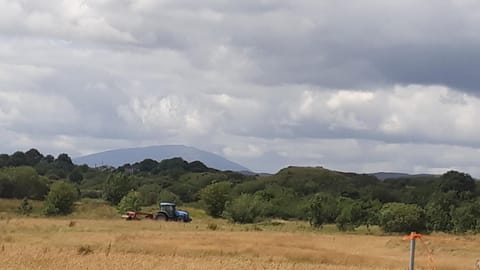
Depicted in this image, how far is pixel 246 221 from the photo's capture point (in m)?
90.5

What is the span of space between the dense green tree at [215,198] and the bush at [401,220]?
87.6 ft

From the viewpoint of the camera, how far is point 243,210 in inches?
3575

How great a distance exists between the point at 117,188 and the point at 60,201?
22938mm

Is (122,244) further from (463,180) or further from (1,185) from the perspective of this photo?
(463,180)

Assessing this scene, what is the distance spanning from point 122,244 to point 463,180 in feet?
413

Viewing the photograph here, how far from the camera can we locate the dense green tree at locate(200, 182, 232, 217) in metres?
102

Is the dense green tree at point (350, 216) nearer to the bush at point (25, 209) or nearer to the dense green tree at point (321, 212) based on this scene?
the dense green tree at point (321, 212)

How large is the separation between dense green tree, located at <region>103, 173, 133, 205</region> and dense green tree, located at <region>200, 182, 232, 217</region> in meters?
15.7

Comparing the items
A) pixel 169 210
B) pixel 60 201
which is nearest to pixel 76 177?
pixel 60 201

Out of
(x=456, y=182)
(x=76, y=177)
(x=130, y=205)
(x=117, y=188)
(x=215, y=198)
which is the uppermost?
(x=456, y=182)

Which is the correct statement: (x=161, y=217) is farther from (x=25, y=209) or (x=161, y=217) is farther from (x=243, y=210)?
(x=25, y=209)

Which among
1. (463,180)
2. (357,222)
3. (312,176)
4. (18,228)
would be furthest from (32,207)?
(312,176)

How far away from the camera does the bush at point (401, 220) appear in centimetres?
7738

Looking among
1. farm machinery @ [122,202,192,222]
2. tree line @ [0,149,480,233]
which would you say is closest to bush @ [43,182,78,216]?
tree line @ [0,149,480,233]
